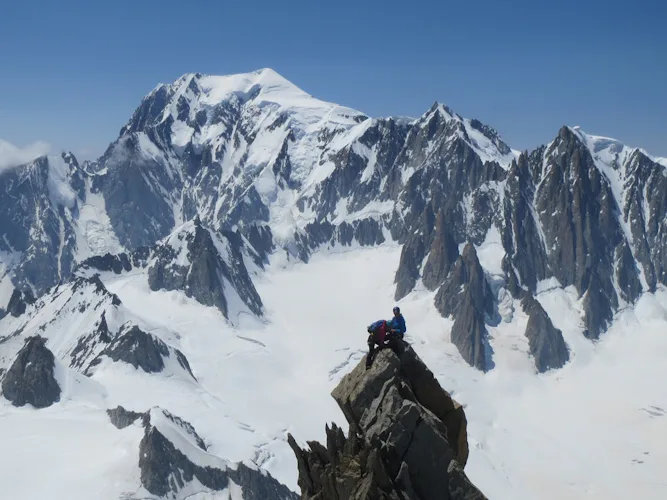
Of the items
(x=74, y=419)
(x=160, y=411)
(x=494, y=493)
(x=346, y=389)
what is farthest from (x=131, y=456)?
(x=346, y=389)

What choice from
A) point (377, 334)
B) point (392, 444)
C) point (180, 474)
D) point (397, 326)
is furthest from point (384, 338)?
point (180, 474)

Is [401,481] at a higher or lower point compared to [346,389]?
lower

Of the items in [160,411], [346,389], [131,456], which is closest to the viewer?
[346,389]

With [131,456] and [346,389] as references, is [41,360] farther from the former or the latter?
[346,389]

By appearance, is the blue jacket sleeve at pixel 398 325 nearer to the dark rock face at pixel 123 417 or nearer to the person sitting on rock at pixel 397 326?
the person sitting on rock at pixel 397 326

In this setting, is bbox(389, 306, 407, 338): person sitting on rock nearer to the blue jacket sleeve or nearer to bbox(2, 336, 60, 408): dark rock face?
the blue jacket sleeve

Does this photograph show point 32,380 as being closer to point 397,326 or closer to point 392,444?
point 397,326

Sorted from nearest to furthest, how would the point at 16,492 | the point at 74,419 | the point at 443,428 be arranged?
the point at 443,428 < the point at 16,492 < the point at 74,419
